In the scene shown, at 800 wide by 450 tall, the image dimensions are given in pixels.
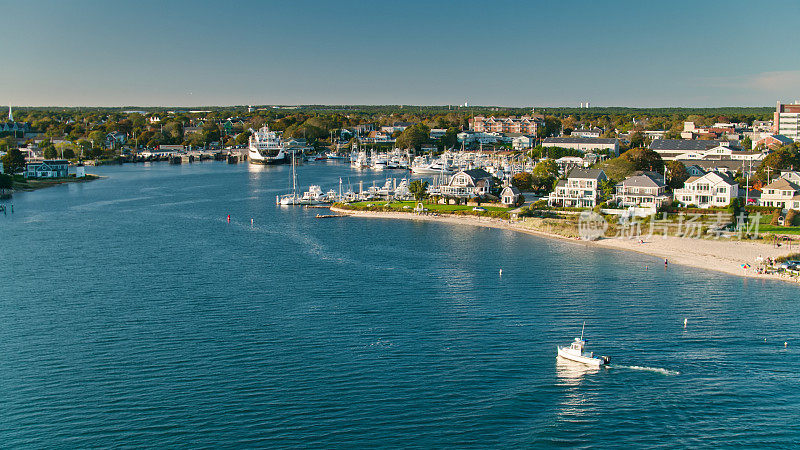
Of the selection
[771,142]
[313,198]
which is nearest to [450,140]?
[771,142]

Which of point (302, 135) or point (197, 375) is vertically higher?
point (302, 135)

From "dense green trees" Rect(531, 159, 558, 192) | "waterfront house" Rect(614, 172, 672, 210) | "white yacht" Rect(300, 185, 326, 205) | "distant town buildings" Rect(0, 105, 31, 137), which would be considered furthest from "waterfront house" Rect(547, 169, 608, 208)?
"distant town buildings" Rect(0, 105, 31, 137)

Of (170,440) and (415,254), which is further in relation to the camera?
(415,254)

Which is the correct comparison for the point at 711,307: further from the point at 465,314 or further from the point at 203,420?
the point at 203,420

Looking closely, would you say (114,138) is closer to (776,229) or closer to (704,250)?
(704,250)

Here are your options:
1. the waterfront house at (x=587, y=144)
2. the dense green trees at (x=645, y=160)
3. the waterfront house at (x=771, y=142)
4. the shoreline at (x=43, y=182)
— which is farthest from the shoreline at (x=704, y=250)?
the shoreline at (x=43, y=182)

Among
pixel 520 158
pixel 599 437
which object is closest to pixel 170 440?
pixel 599 437

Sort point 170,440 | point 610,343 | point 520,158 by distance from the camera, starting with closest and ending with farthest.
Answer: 1. point 170,440
2. point 610,343
3. point 520,158
